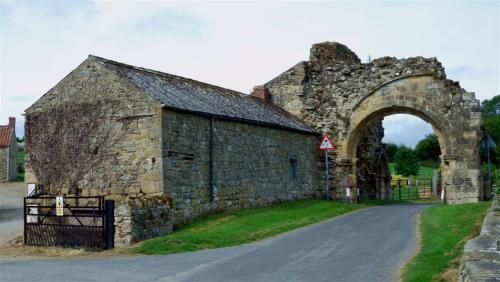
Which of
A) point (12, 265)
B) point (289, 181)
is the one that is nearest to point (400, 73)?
point (289, 181)

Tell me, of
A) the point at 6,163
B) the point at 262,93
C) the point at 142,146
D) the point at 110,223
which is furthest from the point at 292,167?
the point at 6,163

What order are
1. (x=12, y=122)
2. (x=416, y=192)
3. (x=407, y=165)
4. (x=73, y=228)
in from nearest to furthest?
1. (x=73, y=228)
2. (x=416, y=192)
3. (x=12, y=122)
4. (x=407, y=165)

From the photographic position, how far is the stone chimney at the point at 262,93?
2784cm

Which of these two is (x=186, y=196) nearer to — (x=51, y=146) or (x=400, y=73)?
(x=51, y=146)

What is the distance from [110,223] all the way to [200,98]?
22.4ft

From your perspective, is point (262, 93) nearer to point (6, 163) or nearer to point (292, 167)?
point (292, 167)

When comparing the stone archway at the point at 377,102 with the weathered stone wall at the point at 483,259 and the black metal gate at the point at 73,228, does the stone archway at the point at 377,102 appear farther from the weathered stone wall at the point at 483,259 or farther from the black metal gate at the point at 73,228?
the weathered stone wall at the point at 483,259

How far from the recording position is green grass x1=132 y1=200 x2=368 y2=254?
44.5 ft

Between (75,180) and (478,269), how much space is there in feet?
46.7

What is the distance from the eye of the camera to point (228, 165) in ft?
63.3

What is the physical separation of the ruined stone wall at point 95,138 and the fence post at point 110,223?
4.44ft

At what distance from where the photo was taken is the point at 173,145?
1666 centimetres

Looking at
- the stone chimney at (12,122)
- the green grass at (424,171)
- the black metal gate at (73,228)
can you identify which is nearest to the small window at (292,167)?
the black metal gate at (73,228)

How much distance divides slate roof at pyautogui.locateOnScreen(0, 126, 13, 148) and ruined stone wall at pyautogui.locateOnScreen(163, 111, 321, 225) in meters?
25.2
